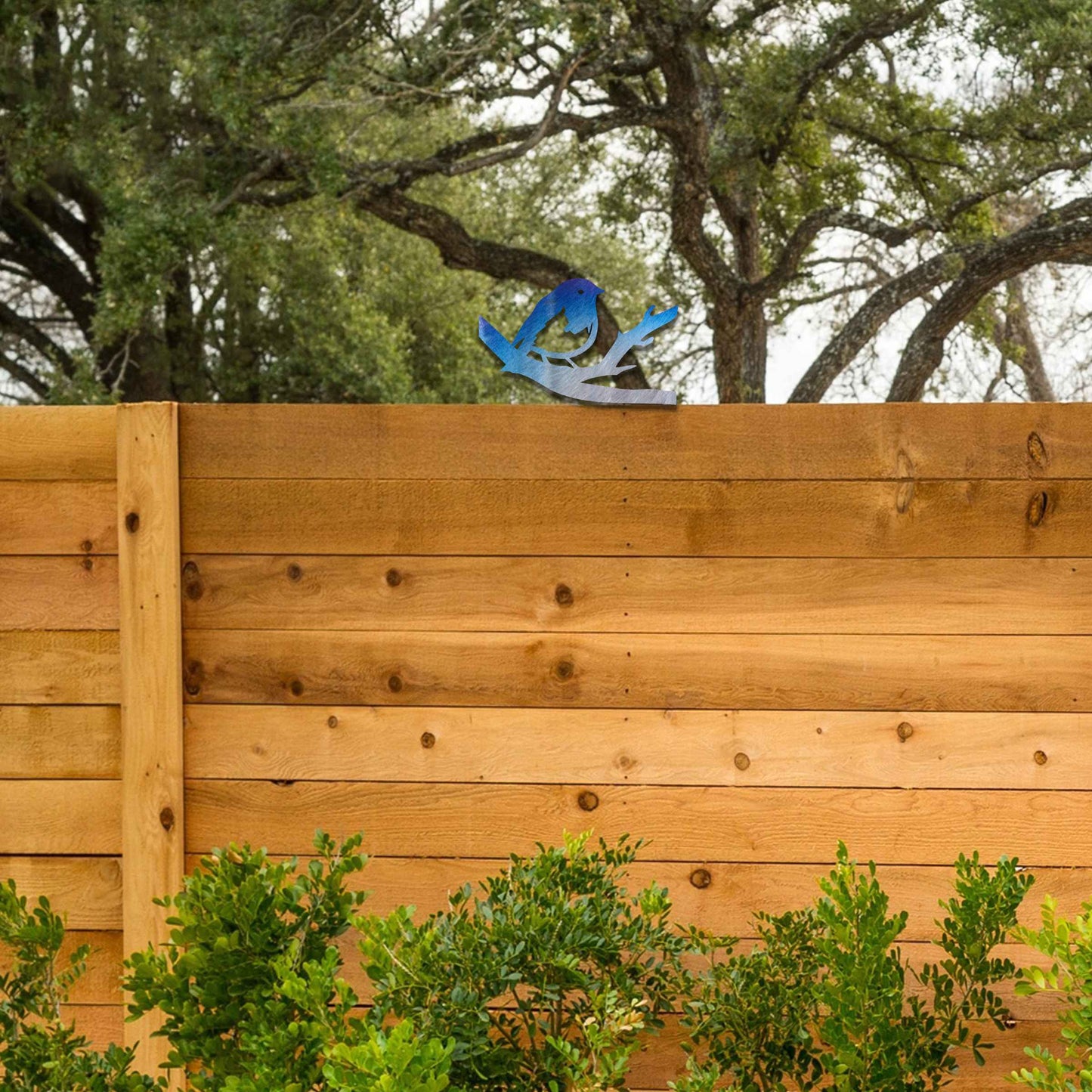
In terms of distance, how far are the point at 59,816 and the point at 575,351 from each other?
1.17m

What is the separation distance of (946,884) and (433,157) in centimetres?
781

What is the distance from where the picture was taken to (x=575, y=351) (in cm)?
203

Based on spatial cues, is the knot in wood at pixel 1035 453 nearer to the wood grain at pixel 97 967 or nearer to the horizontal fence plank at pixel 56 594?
the horizontal fence plank at pixel 56 594

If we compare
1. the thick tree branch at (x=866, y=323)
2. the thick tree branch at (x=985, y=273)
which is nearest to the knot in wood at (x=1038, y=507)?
the thick tree branch at (x=985, y=273)

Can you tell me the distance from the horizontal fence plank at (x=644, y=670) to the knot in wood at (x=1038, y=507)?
19cm

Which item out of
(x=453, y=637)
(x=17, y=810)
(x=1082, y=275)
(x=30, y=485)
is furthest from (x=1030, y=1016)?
(x=1082, y=275)

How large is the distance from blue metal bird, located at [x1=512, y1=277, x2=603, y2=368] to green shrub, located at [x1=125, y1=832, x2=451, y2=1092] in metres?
0.93

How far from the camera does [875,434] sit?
193 centimetres

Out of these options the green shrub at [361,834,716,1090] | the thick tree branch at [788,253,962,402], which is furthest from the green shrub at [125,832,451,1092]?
the thick tree branch at [788,253,962,402]

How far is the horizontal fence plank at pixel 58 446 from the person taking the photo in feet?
6.63

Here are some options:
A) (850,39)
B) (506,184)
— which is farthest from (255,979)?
(506,184)

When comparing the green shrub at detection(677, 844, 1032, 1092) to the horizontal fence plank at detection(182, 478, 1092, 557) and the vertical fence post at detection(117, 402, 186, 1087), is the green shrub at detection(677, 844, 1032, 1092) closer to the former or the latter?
the horizontal fence plank at detection(182, 478, 1092, 557)

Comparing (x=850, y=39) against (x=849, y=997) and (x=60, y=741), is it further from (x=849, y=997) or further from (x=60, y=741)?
(x=849, y=997)

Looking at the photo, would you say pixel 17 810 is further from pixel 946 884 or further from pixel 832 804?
pixel 946 884
